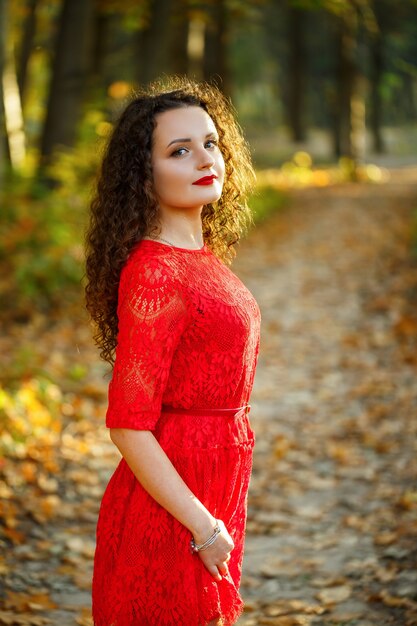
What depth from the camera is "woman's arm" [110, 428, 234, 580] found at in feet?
6.91

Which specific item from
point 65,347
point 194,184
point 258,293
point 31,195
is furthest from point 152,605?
point 31,195

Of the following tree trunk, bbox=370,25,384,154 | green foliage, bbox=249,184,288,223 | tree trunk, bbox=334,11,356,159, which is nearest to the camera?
green foliage, bbox=249,184,288,223

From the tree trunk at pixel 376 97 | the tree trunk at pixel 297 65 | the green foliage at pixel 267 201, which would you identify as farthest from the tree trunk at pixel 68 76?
the tree trunk at pixel 376 97

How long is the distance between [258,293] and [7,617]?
7131 millimetres

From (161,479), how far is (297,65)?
2850 cm

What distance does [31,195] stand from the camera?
11.4 metres

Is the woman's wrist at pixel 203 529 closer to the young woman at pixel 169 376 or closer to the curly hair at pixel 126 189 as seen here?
the young woman at pixel 169 376

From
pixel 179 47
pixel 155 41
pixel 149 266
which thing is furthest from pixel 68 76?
pixel 149 266

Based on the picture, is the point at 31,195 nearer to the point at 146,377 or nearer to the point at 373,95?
the point at 146,377

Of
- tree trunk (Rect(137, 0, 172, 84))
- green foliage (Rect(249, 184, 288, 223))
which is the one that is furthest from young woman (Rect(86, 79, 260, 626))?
tree trunk (Rect(137, 0, 172, 84))

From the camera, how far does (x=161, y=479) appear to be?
2107mm

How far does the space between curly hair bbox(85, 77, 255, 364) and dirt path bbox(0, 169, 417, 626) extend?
41.3 inches

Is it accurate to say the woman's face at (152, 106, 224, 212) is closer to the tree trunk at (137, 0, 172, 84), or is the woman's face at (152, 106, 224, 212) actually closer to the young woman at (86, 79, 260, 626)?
the young woman at (86, 79, 260, 626)

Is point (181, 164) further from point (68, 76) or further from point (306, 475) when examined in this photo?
point (68, 76)
